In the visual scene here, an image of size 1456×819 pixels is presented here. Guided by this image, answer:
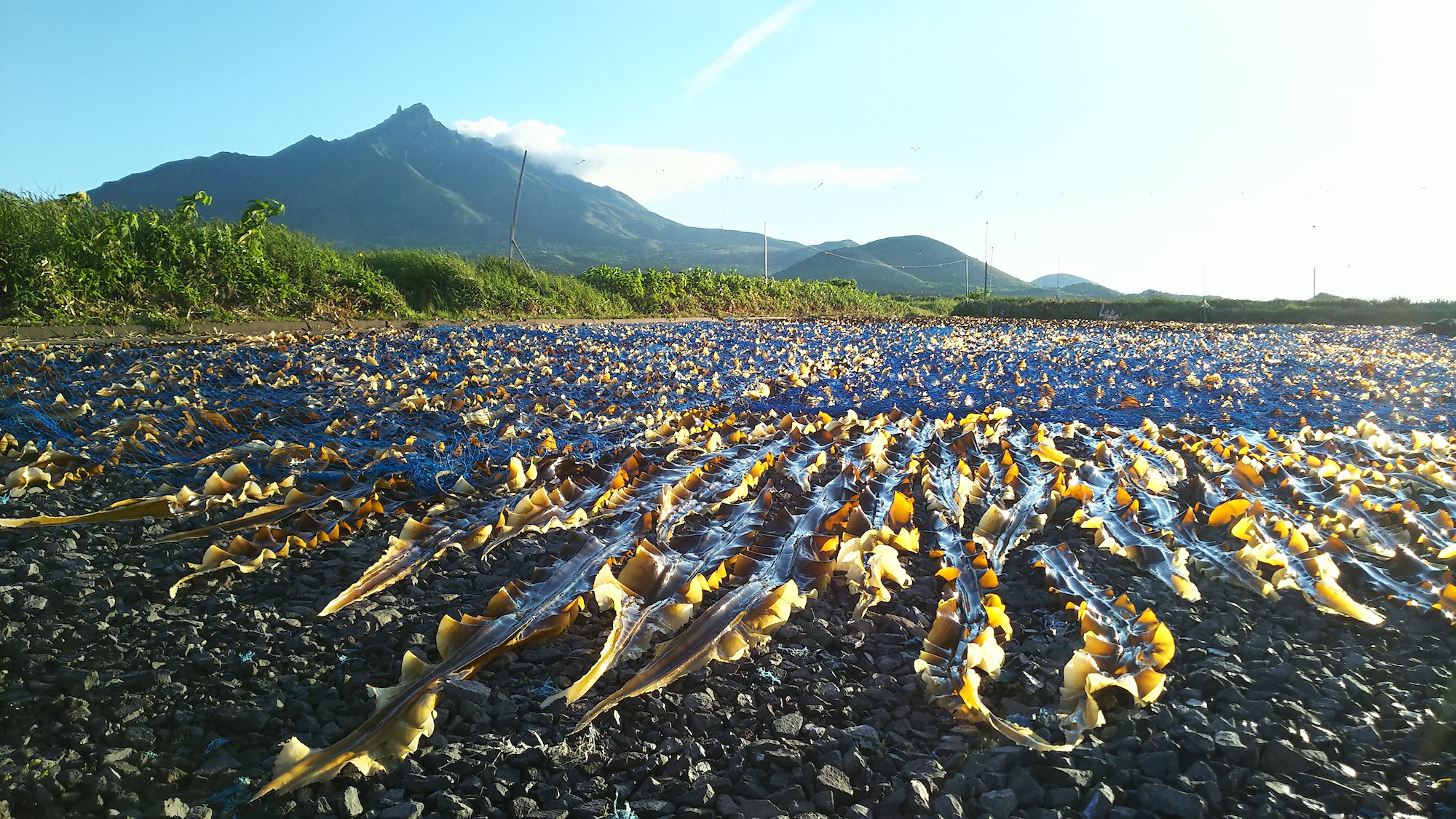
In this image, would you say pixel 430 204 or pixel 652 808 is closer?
pixel 652 808

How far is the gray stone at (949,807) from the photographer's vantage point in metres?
1.25

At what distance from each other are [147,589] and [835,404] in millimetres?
3943

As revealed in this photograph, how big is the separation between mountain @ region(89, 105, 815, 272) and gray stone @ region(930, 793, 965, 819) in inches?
4383

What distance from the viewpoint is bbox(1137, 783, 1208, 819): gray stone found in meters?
1.25

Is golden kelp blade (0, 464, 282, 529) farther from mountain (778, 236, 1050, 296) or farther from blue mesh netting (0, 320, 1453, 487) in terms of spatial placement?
mountain (778, 236, 1050, 296)

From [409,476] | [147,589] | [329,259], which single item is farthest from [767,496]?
[329,259]

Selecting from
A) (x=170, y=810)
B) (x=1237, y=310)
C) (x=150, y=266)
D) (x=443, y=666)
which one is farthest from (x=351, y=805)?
(x=1237, y=310)

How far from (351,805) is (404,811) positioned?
10 centimetres

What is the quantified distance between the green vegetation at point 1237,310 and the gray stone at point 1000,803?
3044 centimetres

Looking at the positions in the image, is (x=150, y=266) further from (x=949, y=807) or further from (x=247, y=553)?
(x=949, y=807)

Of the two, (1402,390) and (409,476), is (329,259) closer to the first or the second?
(409,476)

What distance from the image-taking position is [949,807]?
127 cm

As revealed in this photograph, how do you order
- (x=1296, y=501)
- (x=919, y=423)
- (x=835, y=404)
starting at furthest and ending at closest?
(x=835, y=404), (x=919, y=423), (x=1296, y=501)

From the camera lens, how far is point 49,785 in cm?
127
